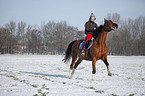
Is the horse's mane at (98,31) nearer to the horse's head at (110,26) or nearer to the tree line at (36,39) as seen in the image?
the horse's head at (110,26)

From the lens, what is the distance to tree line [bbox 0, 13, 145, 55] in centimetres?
7475

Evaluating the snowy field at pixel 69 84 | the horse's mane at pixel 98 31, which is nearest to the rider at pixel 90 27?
the horse's mane at pixel 98 31

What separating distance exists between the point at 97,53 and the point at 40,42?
74.9 meters

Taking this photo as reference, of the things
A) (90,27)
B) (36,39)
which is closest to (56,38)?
(36,39)

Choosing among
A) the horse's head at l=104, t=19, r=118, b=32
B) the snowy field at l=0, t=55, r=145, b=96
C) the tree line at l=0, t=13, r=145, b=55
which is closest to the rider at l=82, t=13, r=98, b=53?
the horse's head at l=104, t=19, r=118, b=32

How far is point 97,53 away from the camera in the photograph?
30.2 ft

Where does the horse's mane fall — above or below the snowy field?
above

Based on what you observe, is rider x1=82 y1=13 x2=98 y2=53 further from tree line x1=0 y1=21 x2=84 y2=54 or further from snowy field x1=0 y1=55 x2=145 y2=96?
tree line x1=0 y1=21 x2=84 y2=54

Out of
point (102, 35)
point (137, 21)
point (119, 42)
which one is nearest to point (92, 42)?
point (102, 35)

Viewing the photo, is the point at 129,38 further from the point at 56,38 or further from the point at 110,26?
the point at 110,26

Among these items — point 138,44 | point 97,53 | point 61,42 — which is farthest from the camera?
point 61,42

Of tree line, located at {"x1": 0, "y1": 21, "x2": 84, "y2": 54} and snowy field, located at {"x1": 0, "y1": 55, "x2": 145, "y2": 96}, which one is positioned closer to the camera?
snowy field, located at {"x1": 0, "y1": 55, "x2": 145, "y2": 96}

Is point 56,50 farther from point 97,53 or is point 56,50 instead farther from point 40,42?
point 97,53

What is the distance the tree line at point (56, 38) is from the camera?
245 ft
